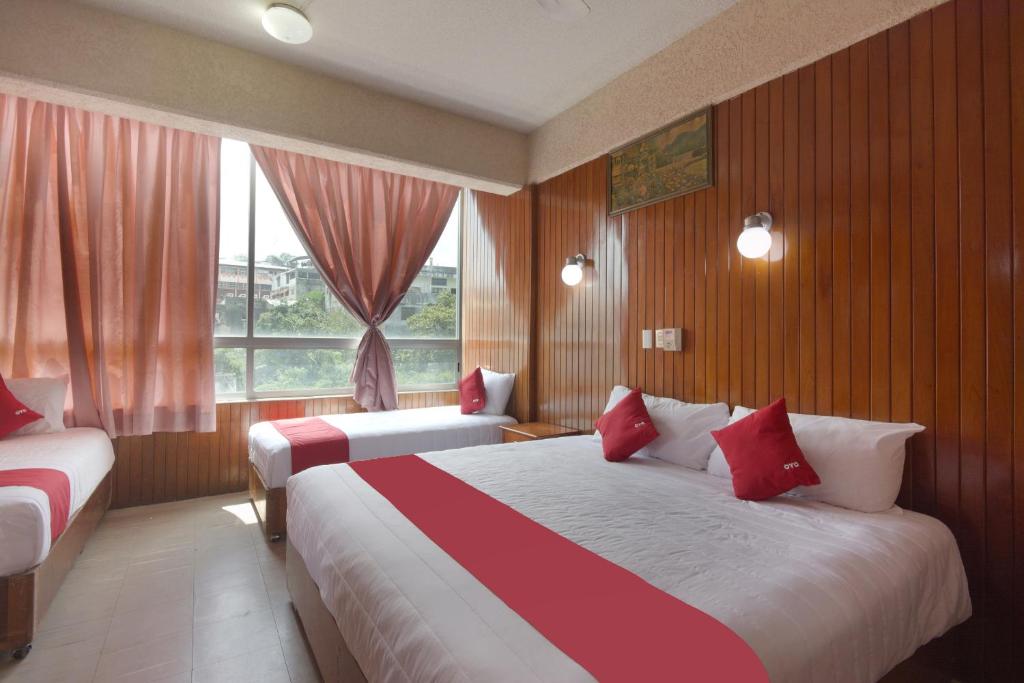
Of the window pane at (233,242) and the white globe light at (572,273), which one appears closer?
the white globe light at (572,273)

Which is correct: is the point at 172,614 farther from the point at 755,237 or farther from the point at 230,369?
the point at 755,237

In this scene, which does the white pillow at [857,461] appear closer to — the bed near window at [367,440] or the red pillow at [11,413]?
the bed near window at [367,440]

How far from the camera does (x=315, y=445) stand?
3.10 meters

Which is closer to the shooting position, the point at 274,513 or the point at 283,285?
the point at 274,513

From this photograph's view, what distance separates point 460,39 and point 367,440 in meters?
2.59

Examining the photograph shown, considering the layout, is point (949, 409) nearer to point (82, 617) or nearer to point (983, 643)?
point (983, 643)

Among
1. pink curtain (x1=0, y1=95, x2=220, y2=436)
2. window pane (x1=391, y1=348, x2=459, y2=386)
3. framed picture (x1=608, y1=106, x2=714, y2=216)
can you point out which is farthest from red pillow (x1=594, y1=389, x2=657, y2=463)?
pink curtain (x1=0, y1=95, x2=220, y2=436)

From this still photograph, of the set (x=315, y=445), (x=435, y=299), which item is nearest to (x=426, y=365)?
(x=435, y=299)

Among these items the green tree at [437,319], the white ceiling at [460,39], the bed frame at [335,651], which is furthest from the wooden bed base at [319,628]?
the green tree at [437,319]

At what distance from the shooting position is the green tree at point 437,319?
4918mm

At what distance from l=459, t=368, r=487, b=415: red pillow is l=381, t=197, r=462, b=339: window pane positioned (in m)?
0.92

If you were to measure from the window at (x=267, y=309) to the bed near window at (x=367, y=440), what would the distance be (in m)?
0.58

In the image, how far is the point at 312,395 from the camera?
4344 mm

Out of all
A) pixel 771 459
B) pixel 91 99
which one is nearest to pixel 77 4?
pixel 91 99
